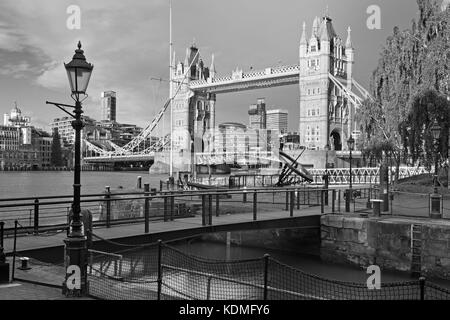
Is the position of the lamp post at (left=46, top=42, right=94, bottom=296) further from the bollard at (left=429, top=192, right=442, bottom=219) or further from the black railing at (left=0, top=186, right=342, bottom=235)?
the bollard at (left=429, top=192, right=442, bottom=219)

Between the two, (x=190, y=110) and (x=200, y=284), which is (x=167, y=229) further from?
(x=190, y=110)

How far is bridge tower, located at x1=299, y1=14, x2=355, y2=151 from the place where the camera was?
93.1m

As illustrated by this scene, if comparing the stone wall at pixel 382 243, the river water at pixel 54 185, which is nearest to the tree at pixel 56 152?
the river water at pixel 54 185

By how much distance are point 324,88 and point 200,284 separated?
286 feet

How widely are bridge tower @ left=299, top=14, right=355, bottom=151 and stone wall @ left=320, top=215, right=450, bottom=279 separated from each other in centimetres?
7551

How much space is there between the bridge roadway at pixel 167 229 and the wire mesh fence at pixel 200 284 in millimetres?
592

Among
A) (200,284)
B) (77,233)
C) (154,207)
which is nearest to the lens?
(77,233)

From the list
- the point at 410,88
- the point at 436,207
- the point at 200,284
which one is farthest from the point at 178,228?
the point at 410,88

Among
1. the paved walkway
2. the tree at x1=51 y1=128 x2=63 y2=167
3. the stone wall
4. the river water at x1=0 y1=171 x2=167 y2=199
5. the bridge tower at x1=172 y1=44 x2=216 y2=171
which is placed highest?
the bridge tower at x1=172 y1=44 x2=216 y2=171

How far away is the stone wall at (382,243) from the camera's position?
14406 mm

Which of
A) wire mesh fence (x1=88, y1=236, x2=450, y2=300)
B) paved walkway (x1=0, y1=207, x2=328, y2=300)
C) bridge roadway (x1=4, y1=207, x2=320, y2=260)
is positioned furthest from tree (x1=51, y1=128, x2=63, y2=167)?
wire mesh fence (x1=88, y1=236, x2=450, y2=300)

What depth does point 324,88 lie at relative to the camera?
93375 mm

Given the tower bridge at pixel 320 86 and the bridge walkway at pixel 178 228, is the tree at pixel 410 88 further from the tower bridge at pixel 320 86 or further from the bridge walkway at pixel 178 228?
the tower bridge at pixel 320 86
